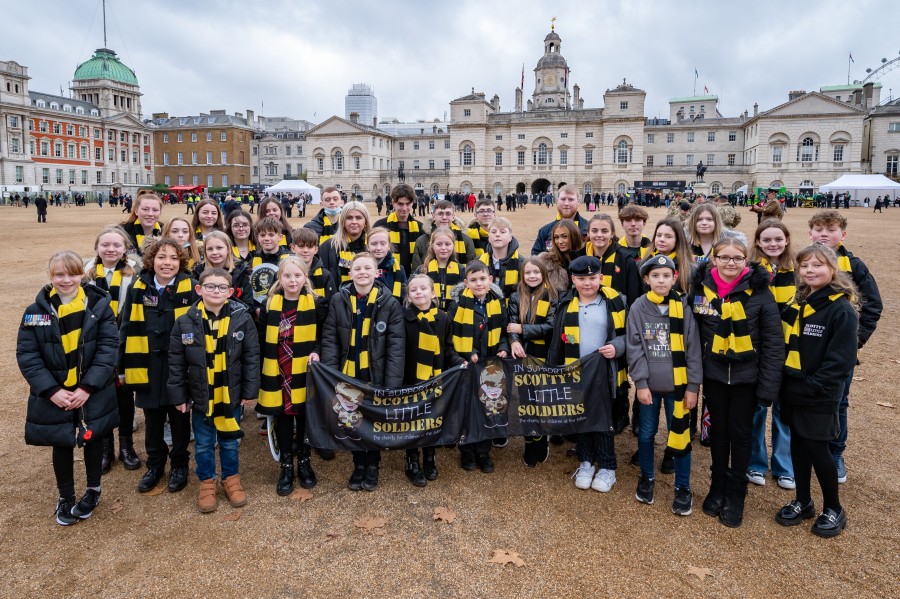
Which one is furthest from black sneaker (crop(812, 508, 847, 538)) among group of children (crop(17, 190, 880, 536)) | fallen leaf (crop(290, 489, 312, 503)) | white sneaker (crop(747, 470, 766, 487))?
fallen leaf (crop(290, 489, 312, 503))

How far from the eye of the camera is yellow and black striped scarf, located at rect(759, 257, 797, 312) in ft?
14.8

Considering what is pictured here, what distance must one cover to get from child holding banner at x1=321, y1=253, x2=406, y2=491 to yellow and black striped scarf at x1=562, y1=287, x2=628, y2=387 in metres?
1.42

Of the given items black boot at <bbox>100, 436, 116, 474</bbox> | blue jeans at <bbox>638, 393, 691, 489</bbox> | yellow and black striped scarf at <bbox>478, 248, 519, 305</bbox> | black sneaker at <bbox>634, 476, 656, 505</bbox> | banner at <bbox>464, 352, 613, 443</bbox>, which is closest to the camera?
blue jeans at <bbox>638, 393, 691, 489</bbox>

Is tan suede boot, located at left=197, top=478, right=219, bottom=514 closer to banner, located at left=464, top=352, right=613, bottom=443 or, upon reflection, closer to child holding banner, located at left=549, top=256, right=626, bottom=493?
banner, located at left=464, top=352, right=613, bottom=443

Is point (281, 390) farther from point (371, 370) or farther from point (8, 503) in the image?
point (8, 503)

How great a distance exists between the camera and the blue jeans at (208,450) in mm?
4566

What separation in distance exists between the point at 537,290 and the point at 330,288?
6.46 ft

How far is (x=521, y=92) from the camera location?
7988cm

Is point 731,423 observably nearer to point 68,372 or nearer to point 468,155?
point 68,372

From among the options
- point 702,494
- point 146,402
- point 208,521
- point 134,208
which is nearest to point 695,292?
point 702,494

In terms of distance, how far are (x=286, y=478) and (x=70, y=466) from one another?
5.18 feet

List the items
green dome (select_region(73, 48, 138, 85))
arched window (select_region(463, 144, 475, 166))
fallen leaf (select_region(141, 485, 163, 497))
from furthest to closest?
1. green dome (select_region(73, 48, 138, 85))
2. arched window (select_region(463, 144, 475, 166))
3. fallen leaf (select_region(141, 485, 163, 497))

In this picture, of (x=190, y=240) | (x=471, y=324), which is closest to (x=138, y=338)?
(x=190, y=240)

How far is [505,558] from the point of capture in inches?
153
